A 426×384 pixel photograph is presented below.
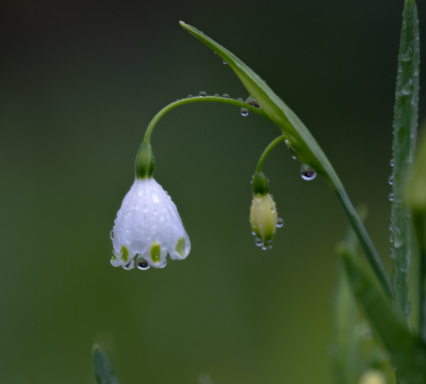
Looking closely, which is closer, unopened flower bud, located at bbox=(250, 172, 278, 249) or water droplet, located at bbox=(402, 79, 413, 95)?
water droplet, located at bbox=(402, 79, 413, 95)

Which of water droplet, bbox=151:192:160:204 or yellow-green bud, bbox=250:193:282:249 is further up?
water droplet, bbox=151:192:160:204

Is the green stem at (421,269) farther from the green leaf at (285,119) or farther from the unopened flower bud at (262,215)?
the unopened flower bud at (262,215)

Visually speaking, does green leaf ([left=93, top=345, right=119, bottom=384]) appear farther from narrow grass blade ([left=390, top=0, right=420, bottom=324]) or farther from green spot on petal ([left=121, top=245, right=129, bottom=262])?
narrow grass blade ([left=390, top=0, right=420, bottom=324])

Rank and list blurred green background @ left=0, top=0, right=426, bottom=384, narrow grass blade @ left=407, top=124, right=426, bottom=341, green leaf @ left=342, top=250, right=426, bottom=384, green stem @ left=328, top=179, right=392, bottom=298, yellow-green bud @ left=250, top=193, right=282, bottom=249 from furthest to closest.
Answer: blurred green background @ left=0, top=0, right=426, bottom=384, yellow-green bud @ left=250, top=193, right=282, bottom=249, green stem @ left=328, top=179, right=392, bottom=298, green leaf @ left=342, top=250, right=426, bottom=384, narrow grass blade @ left=407, top=124, right=426, bottom=341

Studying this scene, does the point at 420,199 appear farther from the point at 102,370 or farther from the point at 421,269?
the point at 102,370

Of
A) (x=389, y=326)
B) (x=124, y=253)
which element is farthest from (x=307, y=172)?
(x=389, y=326)

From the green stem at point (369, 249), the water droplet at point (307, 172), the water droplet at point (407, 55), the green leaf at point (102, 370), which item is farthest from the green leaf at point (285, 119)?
the green leaf at point (102, 370)

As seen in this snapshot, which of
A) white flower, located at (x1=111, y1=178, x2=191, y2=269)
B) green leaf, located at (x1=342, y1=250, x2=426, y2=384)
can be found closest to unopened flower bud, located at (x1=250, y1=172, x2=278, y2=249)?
white flower, located at (x1=111, y1=178, x2=191, y2=269)
